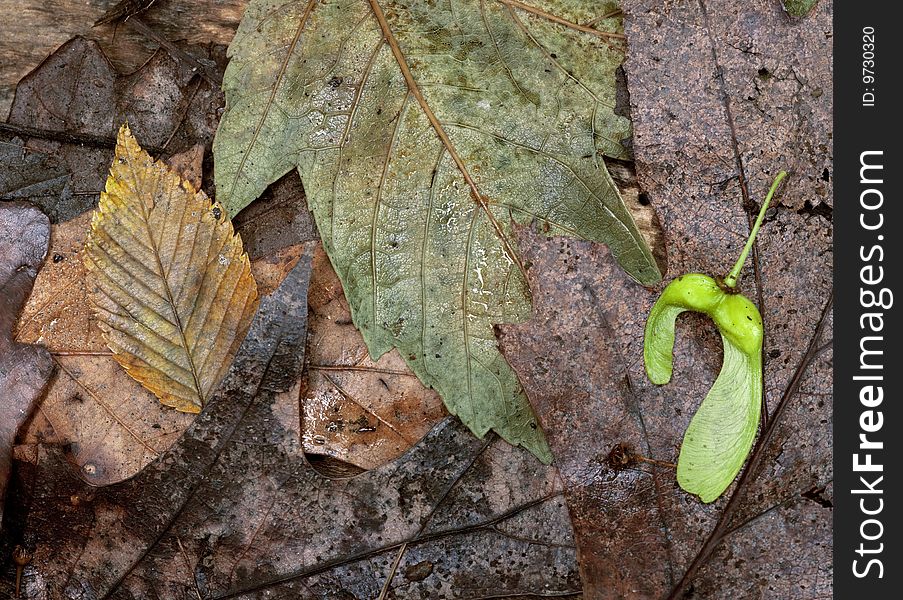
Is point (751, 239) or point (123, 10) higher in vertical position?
point (123, 10)

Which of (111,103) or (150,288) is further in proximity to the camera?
(111,103)

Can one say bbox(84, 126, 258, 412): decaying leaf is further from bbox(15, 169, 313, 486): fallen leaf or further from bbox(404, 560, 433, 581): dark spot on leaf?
A: bbox(404, 560, 433, 581): dark spot on leaf

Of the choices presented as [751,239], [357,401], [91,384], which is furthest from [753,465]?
[91,384]

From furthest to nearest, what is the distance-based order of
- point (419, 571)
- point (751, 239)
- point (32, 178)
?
point (32, 178)
point (419, 571)
point (751, 239)

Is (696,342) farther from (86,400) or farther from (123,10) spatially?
(123,10)

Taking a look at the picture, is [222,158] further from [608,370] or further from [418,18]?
[608,370]
